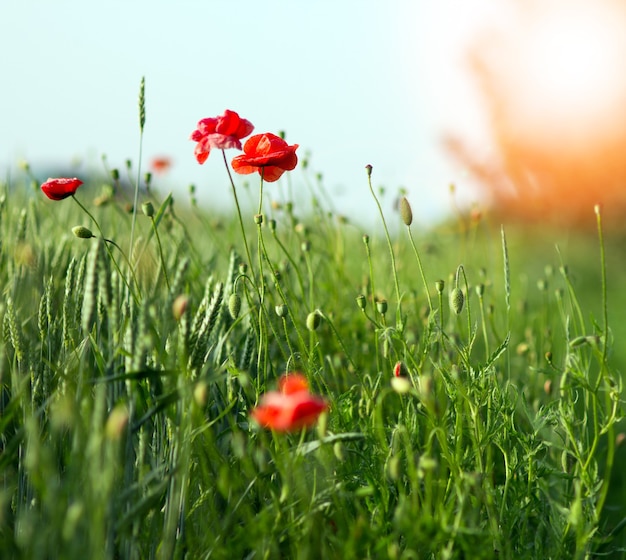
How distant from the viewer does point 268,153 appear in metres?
1.56

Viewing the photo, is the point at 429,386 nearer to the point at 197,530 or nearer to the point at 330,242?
the point at 197,530

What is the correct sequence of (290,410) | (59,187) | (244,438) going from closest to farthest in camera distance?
(290,410) < (244,438) < (59,187)

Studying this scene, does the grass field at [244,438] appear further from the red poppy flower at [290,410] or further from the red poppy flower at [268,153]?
the red poppy flower at [268,153]

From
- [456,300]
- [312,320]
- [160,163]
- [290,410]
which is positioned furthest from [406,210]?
[160,163]

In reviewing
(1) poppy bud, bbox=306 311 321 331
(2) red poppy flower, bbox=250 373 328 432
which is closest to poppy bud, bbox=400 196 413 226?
(1) poppy bud, bbox=306 311 321 331

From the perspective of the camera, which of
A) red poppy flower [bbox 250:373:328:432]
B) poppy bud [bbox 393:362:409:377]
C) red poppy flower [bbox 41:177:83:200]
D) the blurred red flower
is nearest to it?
red poppy flower [bbox 250:373:328:432]

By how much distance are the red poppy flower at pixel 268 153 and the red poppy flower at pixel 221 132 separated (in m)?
0.03

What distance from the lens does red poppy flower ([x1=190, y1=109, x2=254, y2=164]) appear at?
5.17ft

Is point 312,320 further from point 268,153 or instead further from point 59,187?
point 59,187

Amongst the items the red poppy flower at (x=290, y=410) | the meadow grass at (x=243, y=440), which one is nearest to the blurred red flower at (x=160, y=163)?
the meadow grass at (x=243, y=440)

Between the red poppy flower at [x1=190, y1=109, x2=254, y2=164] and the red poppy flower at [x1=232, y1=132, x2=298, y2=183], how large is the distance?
27 millimetres

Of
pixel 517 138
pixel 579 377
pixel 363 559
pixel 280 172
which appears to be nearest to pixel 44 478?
pixel 363 559

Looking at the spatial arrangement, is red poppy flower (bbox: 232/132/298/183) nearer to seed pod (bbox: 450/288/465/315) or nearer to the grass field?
the grass field

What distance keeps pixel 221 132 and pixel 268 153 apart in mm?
109
